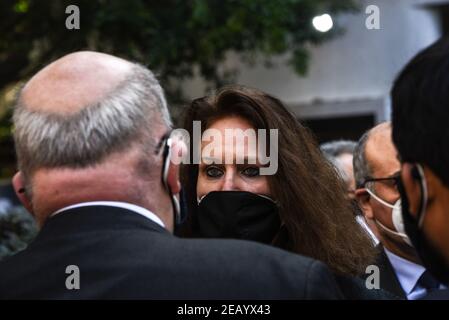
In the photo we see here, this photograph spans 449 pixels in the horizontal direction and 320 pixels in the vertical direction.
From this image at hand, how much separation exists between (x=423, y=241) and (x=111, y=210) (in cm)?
73

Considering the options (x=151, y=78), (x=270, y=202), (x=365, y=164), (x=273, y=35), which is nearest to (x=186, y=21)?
(x=273, y=35)

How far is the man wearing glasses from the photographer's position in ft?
11.3

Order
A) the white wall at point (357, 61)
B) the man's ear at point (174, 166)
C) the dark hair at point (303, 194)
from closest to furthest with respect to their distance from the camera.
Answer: the man's ear at point (174, 166), the dark hair at point (303, 194), the white wall at point (357, 61)

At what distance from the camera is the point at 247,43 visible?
9.21 meters

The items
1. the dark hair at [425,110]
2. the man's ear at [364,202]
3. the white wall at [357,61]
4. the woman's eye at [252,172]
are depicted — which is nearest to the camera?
the dark hair at [425,110]

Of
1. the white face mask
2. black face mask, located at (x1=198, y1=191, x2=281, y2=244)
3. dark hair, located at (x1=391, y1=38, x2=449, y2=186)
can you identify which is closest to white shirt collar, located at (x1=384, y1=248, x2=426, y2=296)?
the white face mask

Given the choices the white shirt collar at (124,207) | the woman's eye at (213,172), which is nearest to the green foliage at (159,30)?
the woman's eye at (213,172)

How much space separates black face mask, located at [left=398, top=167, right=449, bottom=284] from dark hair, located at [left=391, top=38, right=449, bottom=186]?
0.06 meters

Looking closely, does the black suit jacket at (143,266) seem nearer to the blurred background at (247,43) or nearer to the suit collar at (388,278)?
the suit collar at (388,278)

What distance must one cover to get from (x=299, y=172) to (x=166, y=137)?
1.04 m

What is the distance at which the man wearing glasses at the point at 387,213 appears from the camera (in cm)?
346

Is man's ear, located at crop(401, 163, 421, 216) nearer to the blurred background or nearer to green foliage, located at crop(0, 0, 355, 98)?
the blurred background

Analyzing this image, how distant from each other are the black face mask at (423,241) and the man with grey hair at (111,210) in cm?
22

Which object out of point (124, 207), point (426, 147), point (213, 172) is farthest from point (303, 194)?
point (426, 147)
